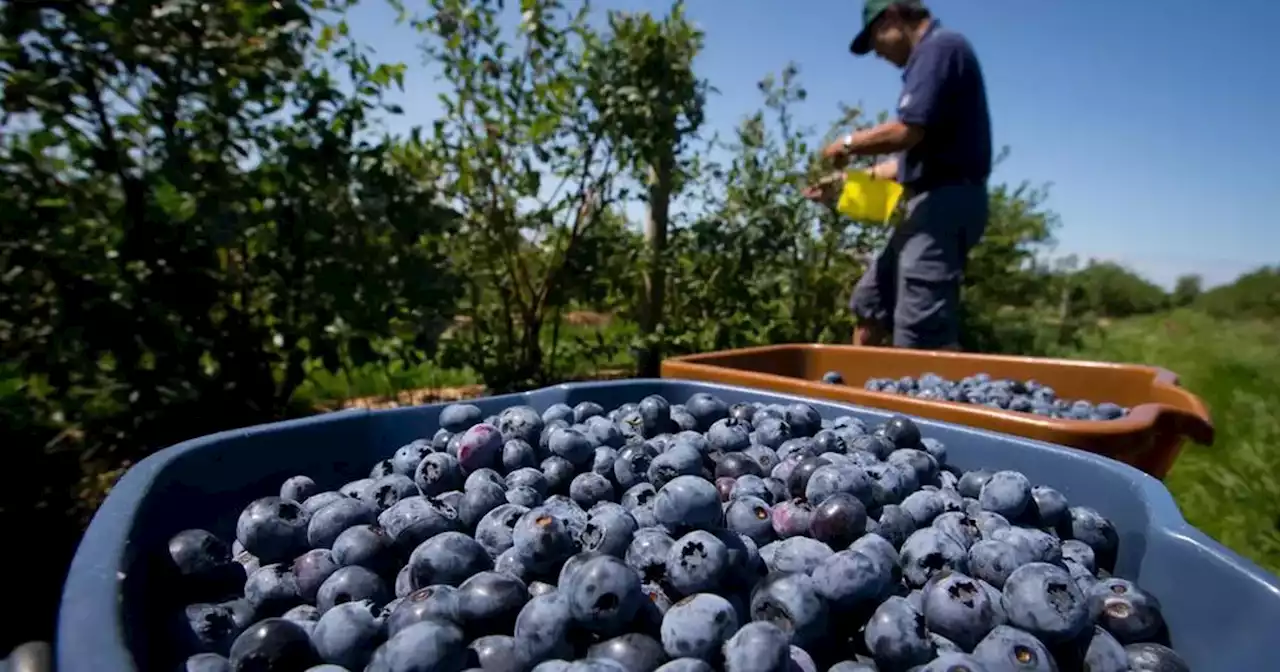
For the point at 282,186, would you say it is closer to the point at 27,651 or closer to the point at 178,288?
the point at 178,288

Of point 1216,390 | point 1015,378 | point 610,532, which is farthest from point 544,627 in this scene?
point 1216,390

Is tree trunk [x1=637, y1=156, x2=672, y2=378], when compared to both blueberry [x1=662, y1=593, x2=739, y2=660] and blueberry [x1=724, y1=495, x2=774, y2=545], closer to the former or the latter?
blueberry [x1=724, y1=495, x2=774, y2=545]

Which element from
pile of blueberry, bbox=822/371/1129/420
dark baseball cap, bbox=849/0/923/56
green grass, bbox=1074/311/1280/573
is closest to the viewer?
pile of blueberry, bbox=822/371/1129/420

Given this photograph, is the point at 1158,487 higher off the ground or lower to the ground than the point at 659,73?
lower

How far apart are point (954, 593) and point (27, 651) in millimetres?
622

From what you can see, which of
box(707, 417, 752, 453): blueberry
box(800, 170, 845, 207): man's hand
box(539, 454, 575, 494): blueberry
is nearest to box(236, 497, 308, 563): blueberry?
box(539, 454, 575, 494): blueberry

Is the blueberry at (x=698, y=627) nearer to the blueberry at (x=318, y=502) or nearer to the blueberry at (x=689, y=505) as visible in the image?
the blueberry at (x=689, y=505)

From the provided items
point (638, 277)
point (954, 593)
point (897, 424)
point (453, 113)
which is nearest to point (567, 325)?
point (638, 277)

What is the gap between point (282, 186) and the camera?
6.84 feet

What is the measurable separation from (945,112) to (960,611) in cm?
197

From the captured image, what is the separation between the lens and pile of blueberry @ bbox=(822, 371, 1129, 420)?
1530mm

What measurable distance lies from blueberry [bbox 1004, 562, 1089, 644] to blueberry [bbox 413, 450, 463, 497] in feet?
1.78

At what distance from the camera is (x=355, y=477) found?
3.31 feet

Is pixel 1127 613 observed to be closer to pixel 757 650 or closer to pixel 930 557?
pixel 930 557
